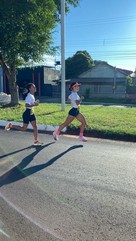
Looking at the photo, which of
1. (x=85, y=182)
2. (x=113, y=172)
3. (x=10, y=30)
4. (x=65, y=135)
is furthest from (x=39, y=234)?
(x=10, y=30)

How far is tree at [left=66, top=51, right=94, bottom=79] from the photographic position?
48156 mm

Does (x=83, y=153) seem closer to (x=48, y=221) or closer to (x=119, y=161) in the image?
(x=119, y=161)

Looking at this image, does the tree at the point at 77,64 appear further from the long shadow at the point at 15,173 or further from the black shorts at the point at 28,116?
the long shadow at the point at 15,173

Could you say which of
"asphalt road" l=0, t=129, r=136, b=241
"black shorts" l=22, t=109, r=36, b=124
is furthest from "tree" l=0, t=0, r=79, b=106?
"asphalt road" l=0, t=129, r=136, b=241

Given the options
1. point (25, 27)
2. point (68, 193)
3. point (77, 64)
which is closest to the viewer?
point (68, 193)

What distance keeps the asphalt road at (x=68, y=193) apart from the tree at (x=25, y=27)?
8684 mm

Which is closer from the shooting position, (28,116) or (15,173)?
(15,173)

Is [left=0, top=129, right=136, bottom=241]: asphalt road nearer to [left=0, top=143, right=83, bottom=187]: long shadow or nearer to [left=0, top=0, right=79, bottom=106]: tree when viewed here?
[left=0, top=143, right=83, bottom=187]: long shadow

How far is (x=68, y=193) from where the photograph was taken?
4191 mm

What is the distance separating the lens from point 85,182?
4617 mm

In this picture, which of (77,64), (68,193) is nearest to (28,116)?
(68,193)

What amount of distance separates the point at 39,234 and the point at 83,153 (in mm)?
3337

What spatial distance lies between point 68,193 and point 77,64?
45810 mm

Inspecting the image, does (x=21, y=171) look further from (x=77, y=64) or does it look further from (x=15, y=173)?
(x=77, y=64)
